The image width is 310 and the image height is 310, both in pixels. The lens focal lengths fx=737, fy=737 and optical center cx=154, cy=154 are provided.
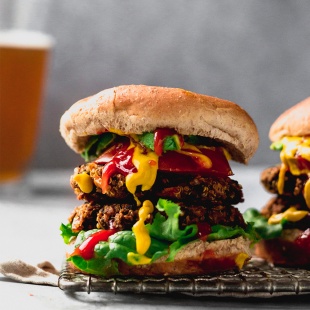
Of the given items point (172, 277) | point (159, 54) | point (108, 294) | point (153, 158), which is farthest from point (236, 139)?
point (159, 54)

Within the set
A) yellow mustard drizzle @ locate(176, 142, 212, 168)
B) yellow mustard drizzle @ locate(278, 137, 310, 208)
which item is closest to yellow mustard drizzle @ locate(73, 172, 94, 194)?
yellow mustard drizzle @ locate(176, 142, 212, 168)

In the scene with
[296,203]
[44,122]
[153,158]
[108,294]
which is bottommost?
[44,122]

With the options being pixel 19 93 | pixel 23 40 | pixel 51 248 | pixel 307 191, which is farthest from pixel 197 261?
pixel 23 40

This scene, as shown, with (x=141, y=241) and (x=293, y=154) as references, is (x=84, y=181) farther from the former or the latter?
(x=293, y=154)

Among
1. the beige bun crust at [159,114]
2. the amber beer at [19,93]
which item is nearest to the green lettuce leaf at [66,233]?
the beige bun crust at [159,114]

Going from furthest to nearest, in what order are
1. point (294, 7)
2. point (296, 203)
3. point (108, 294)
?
point (294, 7)
point (296, 203)
point (108, 294)

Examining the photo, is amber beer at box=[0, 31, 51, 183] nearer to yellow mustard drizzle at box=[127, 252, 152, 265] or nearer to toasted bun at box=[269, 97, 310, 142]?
toasted bun at box=[269, 97, 310, 142]

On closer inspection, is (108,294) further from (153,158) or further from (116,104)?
(116,104)
